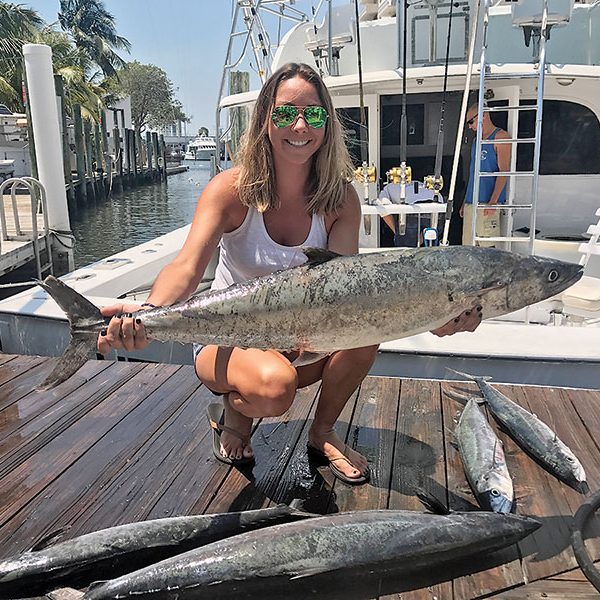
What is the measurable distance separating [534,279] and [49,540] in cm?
198

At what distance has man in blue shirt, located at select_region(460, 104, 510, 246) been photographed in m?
6.84

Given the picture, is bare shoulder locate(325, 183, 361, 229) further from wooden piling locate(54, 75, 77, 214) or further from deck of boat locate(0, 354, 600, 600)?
wooden piling locate(54, 75, 77, 214)

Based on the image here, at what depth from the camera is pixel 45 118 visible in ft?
26.0

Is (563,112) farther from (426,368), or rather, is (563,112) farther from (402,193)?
(426,368)

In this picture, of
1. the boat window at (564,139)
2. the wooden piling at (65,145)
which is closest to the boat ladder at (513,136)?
the boat window at (564,139)

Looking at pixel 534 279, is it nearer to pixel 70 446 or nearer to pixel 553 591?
pixel 553 591

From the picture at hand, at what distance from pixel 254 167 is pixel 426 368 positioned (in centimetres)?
214

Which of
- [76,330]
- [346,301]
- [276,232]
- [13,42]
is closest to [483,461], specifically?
[346,301]

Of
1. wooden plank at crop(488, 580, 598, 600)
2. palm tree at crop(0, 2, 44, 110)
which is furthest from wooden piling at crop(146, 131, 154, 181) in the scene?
wooden plank at crop(488, 580, 598, 600)

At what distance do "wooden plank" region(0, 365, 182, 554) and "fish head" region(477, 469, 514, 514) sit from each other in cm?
148

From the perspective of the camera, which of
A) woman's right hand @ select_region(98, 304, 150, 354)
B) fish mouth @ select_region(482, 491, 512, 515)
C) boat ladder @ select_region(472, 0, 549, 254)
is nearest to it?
woman's right hand @ select_region(98, 304, 150, 354)

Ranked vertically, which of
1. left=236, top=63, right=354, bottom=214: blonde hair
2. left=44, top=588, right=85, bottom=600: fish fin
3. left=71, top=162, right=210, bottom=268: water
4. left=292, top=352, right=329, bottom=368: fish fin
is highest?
left=236, top=63, right=354, bottom=214: blonde hair

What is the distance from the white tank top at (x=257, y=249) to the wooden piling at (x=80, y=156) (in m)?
27.9

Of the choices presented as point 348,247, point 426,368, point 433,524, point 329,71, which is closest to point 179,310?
point 348,247
